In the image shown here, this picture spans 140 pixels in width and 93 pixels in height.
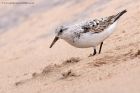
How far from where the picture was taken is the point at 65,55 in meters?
14.8

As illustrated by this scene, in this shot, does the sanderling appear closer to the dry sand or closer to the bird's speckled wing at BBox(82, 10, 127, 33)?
the bird's speckled wing at BBox(82, 10, 127, 33)

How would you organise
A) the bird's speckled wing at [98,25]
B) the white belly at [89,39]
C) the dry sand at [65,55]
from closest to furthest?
the dry sand at [65,55] < the white belly at [89,39] < the bird's speckled wing at [98,25]

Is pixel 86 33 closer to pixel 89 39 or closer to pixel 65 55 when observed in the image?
pixel 89 39

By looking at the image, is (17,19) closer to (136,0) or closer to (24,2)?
(24,2)

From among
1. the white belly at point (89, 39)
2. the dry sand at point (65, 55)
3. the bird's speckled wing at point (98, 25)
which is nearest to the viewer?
the dry sand at point (65, 55)

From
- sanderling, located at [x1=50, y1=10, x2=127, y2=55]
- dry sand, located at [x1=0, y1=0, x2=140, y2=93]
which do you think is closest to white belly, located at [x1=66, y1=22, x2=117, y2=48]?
sanderling, located at [x1=50, y1=10, x2=127, y2=55]

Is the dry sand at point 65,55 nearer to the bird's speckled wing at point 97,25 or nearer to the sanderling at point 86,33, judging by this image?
the sanderling at point 86,33

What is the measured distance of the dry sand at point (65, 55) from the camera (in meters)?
10.0

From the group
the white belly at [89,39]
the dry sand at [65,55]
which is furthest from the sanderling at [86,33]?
the dry sand at [65,55]

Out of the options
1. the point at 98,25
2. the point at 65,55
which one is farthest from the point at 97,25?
the point at 65,55

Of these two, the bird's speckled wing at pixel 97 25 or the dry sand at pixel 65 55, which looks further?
the bird's speckled wing at pixel 97 25

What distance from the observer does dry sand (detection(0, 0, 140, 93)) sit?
1001cm

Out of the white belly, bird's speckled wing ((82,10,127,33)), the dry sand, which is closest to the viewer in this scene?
the dry sand

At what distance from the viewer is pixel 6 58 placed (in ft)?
59.2
